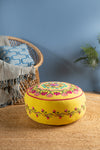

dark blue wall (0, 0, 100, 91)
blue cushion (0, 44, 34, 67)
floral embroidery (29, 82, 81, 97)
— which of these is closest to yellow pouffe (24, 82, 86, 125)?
floral embroidery (29, 82, 81, 97)

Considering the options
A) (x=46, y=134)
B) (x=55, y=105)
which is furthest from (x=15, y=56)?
(x=46, y=134)

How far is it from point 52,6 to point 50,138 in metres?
1.83

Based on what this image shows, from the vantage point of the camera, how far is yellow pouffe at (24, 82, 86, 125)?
4.03 ft

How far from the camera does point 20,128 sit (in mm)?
1271

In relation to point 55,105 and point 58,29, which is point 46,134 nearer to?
point 55,105

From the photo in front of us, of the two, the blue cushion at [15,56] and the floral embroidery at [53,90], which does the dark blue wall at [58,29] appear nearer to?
the blue cushion at [15,56]

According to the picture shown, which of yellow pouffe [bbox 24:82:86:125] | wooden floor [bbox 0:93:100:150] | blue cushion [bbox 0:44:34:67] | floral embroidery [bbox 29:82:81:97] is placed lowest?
wooden floor [bbox 0:93:100:150]

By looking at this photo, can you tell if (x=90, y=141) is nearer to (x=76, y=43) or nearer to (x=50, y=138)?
(x=50, y=138)

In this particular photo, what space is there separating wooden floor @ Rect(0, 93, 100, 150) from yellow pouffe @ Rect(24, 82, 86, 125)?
0.08 meters

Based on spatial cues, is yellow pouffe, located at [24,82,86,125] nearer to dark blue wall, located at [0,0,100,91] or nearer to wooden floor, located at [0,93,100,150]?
wooden floor, located at [0,93,100,150]

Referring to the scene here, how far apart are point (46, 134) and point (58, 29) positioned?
1.58m

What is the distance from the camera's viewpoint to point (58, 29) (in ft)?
7.32

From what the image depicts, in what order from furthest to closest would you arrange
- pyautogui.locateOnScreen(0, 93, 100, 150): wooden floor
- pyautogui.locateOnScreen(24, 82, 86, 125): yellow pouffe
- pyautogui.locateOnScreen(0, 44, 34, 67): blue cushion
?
pyautogui.locateOnScreen(0, 44, 34, 67): blue cushion, pyautogui.locateOnScreen(24, 82, 86, 125): yellow pouffe, pyautogui.locateOnScreen(0, 93, 100, 150): wooden floor

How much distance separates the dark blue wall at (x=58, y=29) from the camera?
2158mm
